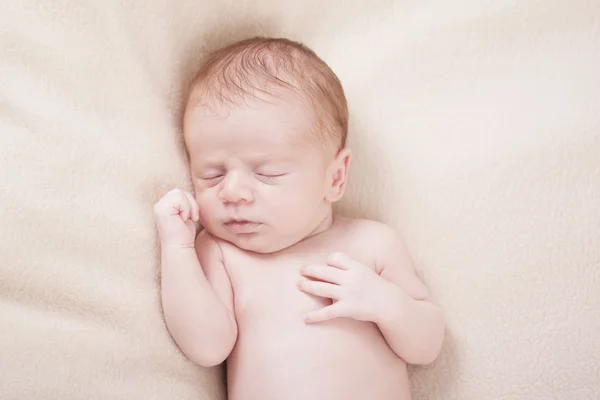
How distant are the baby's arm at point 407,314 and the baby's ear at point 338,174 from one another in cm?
12

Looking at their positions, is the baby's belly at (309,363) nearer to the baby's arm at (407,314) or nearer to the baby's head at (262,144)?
the baby's arm at (407,314)

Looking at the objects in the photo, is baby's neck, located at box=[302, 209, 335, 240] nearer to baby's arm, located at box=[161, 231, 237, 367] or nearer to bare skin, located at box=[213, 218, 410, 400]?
bare skin, located at box=[213, 218, 410, 400]

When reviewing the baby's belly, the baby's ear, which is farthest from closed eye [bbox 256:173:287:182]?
the baby's belly

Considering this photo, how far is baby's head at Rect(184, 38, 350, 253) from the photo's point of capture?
3.86 ft

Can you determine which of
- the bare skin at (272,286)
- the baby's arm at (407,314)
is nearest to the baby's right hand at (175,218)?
the bare skin at (272,286)

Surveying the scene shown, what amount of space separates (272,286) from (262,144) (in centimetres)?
25

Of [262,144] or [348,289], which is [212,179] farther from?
[348,289]

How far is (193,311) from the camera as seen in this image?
1140mm

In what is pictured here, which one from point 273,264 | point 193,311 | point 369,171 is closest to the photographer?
point 193,311

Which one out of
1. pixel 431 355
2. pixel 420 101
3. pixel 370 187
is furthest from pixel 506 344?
pixel 420 101

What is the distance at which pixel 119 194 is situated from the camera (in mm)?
1150

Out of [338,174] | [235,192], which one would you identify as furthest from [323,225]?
[235,192]

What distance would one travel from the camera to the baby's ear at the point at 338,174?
1.27m

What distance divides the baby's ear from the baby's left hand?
127mm
